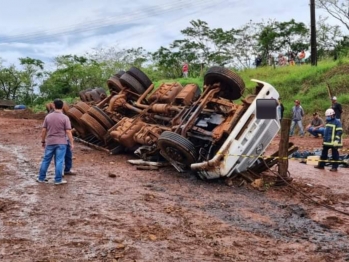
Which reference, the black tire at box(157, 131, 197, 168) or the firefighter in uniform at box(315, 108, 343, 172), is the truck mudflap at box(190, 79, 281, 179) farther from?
the firefighter in uniform at box(315, 108, 343, 172)

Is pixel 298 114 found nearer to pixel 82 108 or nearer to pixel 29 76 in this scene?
pixel 82 108

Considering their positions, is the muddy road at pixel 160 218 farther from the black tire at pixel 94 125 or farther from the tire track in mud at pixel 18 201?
the black tire at pixel 94 125

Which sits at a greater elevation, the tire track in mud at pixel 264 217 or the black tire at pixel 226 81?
the black tire at pixel 226 81

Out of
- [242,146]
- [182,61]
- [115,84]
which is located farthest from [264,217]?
[182,61]

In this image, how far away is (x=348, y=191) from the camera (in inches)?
328

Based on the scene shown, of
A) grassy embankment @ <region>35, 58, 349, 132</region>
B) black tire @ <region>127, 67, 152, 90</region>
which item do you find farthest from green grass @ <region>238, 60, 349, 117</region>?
black tire @ <region>127, 67, 152, 90</region>

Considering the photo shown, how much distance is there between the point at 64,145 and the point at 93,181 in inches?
30.9

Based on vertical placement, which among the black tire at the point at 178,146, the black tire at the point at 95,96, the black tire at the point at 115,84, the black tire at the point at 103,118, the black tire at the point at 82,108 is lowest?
the black tire at the point at 178,146

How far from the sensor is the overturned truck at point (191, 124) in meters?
7.97

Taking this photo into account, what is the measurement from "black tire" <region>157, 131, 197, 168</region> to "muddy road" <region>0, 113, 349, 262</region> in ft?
1.24

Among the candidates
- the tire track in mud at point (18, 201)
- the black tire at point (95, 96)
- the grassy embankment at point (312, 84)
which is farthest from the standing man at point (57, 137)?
the grassy embankment at point (312, 84)

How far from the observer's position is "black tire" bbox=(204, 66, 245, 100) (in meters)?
8.81

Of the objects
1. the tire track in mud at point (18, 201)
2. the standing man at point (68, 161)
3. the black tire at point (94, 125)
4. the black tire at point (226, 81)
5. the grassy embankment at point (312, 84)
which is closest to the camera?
the tire track in mud at point (18, 201)

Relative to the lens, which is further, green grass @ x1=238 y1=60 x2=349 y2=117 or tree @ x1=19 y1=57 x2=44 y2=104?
tree @ x1=19 y1=57 x2=44 y2=104
